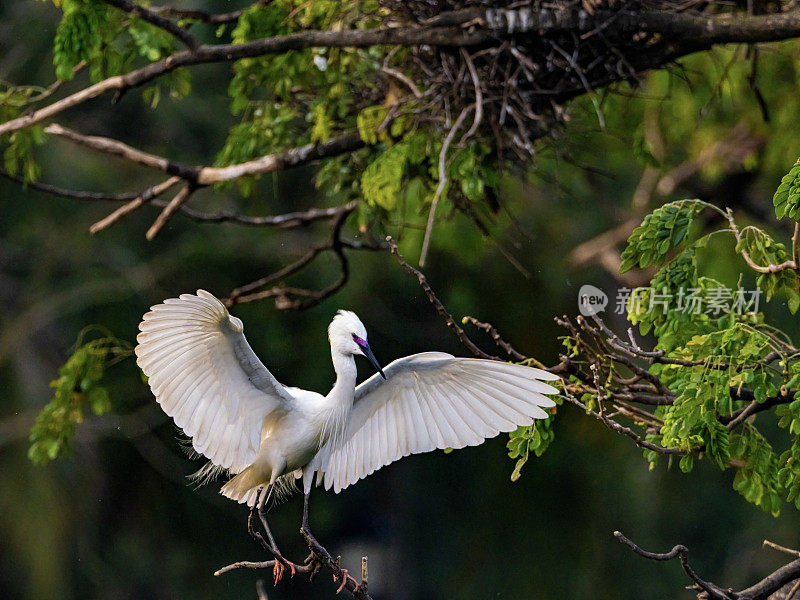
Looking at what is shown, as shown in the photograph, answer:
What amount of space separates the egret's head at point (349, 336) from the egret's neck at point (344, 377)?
0.06 ft

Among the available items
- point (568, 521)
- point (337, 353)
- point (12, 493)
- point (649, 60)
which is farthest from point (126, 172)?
point (337, 353)

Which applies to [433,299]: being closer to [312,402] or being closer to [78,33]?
[312,402]

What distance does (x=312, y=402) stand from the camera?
3459 mm

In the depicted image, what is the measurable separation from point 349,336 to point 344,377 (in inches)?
5.0

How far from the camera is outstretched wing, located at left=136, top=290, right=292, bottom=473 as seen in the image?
308 centimetres

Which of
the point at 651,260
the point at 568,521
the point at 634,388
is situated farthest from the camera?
the point at 568,521

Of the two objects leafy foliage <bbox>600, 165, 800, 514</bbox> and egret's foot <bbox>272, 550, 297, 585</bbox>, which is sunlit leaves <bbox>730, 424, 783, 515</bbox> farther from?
egret's foot <bbox>272, 550, 297, 585</bbox>

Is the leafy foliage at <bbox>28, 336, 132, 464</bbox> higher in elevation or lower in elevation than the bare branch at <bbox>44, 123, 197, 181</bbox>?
lower

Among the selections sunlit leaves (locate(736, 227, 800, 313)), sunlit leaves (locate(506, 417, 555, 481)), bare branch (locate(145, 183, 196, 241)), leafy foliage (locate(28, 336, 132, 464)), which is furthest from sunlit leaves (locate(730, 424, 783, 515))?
leafy foliage (locate(28, 336, 132, 464))

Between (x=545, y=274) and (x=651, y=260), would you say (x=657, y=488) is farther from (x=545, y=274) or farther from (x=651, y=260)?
(x=651, y=260)

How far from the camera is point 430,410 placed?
3.34 m

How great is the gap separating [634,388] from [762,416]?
636cm

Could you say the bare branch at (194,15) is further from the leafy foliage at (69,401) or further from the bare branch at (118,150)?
the leafy foliage at (69,401)

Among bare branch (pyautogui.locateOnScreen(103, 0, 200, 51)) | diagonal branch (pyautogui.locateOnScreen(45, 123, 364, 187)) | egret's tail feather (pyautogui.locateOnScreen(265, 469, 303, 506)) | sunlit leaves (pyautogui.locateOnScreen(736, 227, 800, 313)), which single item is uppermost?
bare branch (pyautogui.locateOnScreen(103, 0, 200, 51))
